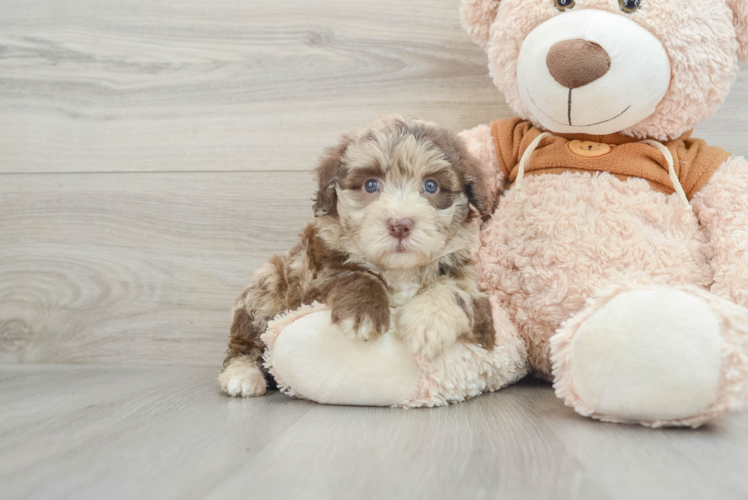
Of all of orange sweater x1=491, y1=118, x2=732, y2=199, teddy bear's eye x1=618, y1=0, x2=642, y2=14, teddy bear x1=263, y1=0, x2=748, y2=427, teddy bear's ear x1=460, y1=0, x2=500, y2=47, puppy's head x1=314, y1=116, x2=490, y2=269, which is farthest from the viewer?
teddy bear's ear x1=460, y1=0, x2=500, y2=47

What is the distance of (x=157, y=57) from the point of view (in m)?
2.16

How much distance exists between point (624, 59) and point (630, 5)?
15cm

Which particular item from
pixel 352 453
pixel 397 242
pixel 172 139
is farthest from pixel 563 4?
pixel 172 139

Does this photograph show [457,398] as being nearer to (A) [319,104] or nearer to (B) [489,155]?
(B) [489,155]

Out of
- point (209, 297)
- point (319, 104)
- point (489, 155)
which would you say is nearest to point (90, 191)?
point (209, 297)

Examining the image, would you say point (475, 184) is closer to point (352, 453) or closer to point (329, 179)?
point (329, 179)

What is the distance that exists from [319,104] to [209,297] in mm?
808

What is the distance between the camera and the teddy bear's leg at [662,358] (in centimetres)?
107

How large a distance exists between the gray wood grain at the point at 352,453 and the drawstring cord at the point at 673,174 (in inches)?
20.7

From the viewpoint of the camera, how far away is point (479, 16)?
1.69 m

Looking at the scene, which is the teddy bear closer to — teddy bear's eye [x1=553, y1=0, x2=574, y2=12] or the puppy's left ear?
teddy bear's eye [x1=553, y1=0, x2=574, y2=12]

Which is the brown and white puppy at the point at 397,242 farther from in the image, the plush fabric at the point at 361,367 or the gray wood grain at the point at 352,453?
the gray wood grain at the point at 352,453

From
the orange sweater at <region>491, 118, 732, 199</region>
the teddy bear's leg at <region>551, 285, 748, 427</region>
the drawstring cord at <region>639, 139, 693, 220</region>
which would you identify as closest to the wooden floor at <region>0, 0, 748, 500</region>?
the orange sweater at <region>491, 118, 732, 199</region>

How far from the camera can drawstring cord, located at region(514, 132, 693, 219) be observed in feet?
4.97
